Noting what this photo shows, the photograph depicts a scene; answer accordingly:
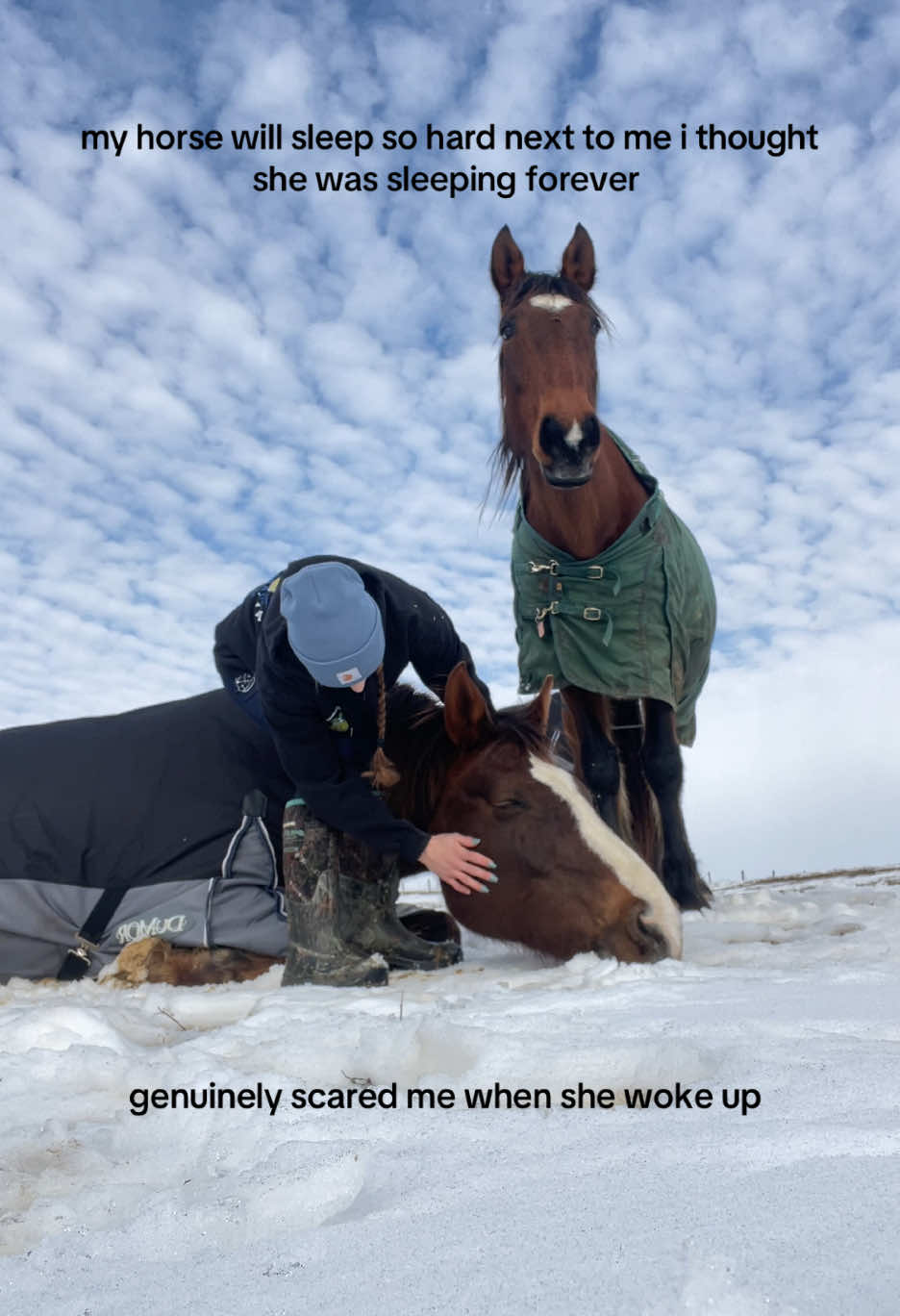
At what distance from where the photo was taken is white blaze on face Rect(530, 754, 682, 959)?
10.2 feet

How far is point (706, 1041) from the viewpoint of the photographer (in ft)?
5.66

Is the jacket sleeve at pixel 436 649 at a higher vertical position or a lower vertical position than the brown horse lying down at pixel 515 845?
higher

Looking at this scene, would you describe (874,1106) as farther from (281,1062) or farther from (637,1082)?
(281,1062)

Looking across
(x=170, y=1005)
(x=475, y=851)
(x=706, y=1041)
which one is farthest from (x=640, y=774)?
(x=706, y=1041)

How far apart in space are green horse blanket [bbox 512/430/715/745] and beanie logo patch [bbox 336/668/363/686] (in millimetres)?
1783

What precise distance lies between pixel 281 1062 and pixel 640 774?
358 centimetres

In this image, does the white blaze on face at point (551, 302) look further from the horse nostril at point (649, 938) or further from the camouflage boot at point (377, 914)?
the horse nostril at point (649, 938)

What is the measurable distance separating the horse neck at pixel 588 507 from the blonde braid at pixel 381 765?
5.02 ft

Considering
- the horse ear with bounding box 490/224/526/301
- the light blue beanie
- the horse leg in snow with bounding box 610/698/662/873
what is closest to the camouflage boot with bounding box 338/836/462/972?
the light blue beanie

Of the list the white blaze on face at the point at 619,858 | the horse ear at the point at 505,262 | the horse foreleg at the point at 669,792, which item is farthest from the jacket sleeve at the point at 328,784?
the horse ear at the point at 505,262

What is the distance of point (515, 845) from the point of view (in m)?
3.43

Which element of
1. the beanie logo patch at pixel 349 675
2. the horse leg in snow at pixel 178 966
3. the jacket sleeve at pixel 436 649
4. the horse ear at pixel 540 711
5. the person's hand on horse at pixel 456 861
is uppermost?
the jacket sleeve at pixel 436 649

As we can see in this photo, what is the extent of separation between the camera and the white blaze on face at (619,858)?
122 inches

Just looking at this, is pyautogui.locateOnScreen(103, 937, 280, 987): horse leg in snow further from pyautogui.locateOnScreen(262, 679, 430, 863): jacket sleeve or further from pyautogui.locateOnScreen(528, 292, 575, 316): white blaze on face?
pyautogui.locateOnScreen(528, 292, 575, 316): white blaze on face
